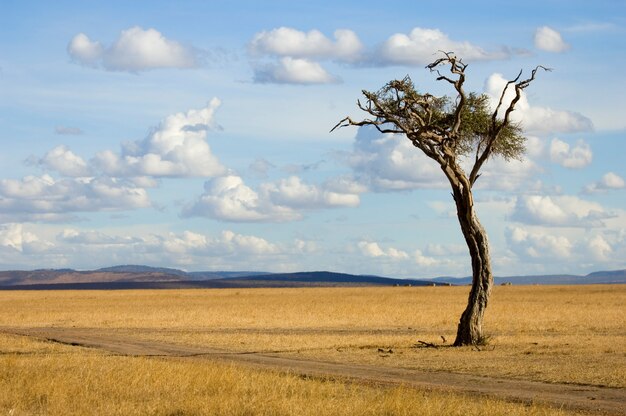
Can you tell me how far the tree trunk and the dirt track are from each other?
20.7 feet

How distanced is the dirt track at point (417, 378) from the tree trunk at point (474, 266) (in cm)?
630

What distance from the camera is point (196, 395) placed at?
20.1m

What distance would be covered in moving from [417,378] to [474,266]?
32.3 feet

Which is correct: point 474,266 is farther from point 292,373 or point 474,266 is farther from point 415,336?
point 292,373

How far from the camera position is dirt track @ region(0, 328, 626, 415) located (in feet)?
64.1

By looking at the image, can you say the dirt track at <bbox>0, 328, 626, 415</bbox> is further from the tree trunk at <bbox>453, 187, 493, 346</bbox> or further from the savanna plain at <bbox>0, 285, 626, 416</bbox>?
the tree trunk at <bbox>453, 187, 493, 346</bbox>

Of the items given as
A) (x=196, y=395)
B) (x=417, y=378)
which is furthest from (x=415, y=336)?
(x=196, y=395)

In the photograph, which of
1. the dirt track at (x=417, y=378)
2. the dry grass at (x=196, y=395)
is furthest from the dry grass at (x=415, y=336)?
the dry grass at (x=196, y=395)

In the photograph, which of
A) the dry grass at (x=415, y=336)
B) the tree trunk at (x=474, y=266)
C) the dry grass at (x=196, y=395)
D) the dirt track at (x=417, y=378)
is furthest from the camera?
the tree trunk at (x=474, y=266)

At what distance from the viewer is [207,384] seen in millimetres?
21266

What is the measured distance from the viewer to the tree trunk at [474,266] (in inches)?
1286

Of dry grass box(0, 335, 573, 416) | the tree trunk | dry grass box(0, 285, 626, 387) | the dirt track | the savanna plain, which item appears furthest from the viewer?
the tree trunk

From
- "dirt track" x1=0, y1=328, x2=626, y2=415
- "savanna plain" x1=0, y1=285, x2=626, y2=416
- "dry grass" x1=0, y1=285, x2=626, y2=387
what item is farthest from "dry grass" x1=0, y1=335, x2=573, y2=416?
"dry grass" x1=0, y1=285, x2=626, y2=387

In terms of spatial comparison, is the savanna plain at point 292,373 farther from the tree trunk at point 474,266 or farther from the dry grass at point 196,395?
the tree trunk at point 474,266
